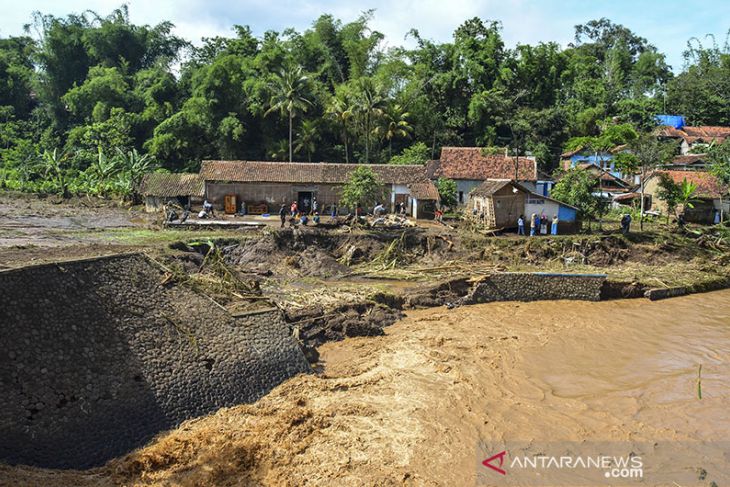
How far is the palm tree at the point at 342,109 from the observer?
40.1 m

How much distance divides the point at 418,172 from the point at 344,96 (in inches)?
454

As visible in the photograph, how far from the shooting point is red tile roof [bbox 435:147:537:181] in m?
36.7

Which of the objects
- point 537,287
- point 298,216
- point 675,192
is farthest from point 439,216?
point 675,192

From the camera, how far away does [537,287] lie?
22750 mm

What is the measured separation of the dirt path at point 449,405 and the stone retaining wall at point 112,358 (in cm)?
56

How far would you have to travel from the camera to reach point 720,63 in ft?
201

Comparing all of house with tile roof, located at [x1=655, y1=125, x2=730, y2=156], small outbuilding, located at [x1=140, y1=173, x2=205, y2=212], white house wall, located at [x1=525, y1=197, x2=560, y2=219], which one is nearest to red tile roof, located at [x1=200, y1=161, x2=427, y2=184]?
small outbuilding, located at [x1=140, y1=173, x2=205, y2=212]

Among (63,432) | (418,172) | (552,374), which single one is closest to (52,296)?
(63,432)

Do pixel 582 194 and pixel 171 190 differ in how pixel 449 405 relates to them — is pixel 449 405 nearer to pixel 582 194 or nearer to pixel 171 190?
pixel 582 194

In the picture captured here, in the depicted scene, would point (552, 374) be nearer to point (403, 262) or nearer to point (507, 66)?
point (403, 262)

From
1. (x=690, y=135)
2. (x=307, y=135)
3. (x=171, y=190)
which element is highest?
(x=690, y=135)

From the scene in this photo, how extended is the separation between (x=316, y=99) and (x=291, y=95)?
5111mm

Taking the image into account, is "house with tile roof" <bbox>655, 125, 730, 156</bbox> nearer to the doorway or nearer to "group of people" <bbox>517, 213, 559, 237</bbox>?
"group of people" <bbox>517, 213, 559, 237</bbox>

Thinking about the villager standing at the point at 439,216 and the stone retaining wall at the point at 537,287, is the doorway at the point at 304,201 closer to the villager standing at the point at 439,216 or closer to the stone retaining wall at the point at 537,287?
the villager standing at the point at 439,216
